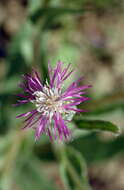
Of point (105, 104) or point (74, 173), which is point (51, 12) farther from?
point (74, 173)

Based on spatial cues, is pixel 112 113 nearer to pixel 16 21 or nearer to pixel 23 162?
pixel 23 162

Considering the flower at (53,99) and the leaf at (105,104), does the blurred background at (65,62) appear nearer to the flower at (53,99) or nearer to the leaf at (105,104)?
the leaf at (105,104)

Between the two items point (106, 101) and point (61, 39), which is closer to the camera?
point (106, 101)

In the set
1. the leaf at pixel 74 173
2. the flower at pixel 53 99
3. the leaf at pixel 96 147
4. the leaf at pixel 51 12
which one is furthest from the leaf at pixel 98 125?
the leaf at pixel 96 147

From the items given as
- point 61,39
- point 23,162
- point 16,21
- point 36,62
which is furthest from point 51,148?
point 16,21

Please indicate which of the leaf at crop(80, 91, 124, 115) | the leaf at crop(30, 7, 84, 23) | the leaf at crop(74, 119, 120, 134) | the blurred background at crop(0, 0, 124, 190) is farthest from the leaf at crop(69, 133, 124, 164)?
the leaf at crop(74, 119, 120, 134)

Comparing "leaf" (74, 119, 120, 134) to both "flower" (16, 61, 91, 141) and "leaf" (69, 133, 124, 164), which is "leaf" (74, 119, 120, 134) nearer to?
"flower" (16, 61, 91, 141)
